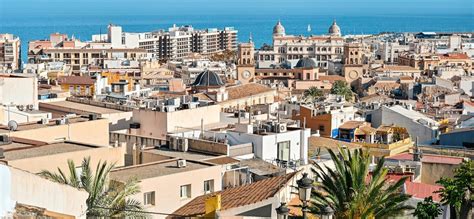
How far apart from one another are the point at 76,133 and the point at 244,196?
855cm

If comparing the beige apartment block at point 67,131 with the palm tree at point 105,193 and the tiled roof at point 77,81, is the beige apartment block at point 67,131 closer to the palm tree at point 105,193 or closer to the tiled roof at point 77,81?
the palm tree at point 105,193

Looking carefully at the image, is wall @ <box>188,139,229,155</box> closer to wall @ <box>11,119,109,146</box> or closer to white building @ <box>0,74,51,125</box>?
wall @ <box>11,119,109,146</box>

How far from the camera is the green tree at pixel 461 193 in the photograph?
1156cm

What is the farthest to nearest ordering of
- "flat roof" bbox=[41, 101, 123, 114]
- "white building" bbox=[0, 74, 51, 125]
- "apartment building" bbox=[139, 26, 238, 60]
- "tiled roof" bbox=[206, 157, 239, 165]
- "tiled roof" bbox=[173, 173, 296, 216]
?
"apartment building" bbox=[139, 26, 238, 60], "flat roof" bbox=[41, 101, 123, 114], "white building" bbox=[0, 74, 51, 125], "tiled roof" bbox=[206, 157, 239, 165], "tiled roof" bbox=[173, 173, 296, 216]

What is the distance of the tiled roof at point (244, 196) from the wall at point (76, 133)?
21.3 ft

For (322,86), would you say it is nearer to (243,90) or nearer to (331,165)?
(243,90)

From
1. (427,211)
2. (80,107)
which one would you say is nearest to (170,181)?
(427,211)

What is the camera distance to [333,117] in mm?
29156

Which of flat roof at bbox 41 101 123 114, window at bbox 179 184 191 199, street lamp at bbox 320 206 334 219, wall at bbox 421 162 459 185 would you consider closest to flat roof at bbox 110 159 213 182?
window at bbox 179 184 191 199

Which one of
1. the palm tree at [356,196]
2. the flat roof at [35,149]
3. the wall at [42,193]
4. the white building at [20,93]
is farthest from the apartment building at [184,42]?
the wall at [42,193]

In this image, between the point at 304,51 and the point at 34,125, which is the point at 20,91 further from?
the point at 304,51

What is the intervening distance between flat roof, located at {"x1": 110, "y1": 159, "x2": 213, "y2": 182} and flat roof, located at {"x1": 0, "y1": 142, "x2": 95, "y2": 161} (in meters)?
0.90

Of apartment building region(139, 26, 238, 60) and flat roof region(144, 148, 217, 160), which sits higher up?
apartment building region(139, 26, 238, 60)

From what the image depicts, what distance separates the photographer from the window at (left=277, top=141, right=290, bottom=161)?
20062mm
